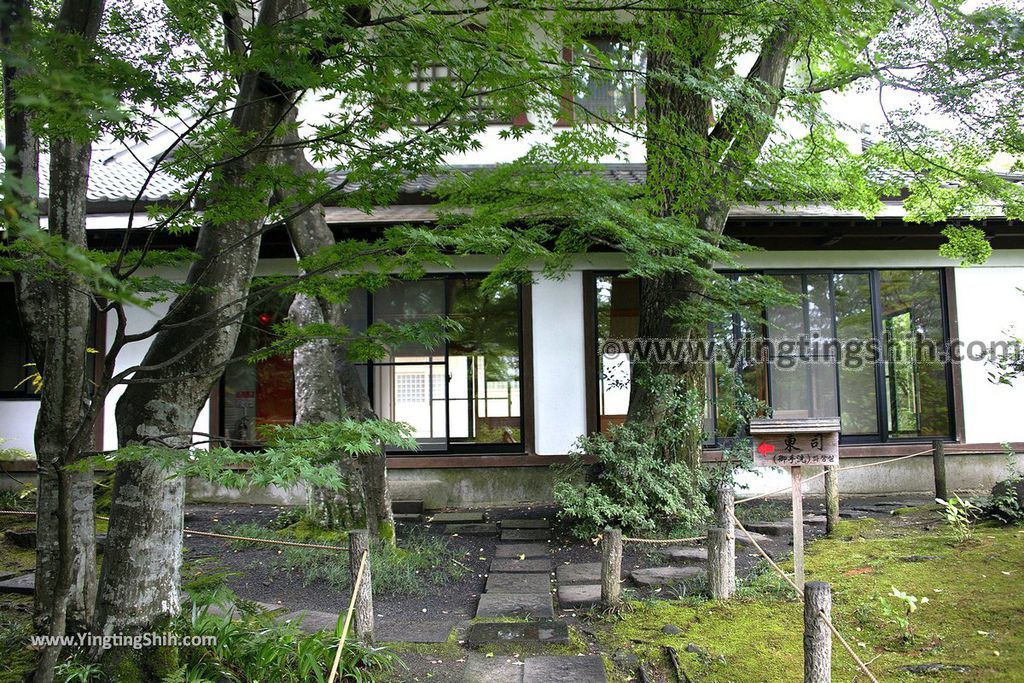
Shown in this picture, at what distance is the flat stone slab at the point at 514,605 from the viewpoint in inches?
194

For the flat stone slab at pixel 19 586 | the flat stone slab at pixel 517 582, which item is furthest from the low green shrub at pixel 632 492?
the flat stone slab at pixel 19 586

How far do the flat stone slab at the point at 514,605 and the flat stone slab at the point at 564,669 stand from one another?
883mm

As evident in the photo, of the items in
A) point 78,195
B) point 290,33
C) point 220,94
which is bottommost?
point 78,195

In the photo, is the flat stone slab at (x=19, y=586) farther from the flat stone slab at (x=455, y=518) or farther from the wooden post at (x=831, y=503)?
the wooden post at (x=831, y=503)

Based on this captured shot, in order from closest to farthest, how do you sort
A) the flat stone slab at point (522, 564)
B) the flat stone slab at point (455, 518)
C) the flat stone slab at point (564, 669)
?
1. the flat stone slab at point (564, 669)
2. the flat stone slab at point (522, 564)
3. the flat stone slab at point (455, 518)

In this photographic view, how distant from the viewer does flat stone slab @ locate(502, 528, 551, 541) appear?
7.33 m

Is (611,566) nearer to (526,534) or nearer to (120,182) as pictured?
(526,534)

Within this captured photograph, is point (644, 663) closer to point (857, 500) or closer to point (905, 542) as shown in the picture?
point (905, 542)

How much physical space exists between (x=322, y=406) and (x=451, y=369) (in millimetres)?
2671

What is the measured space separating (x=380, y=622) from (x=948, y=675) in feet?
11.9

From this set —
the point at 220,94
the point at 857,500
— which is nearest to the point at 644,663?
the point at 220,94

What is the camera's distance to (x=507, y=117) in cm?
383

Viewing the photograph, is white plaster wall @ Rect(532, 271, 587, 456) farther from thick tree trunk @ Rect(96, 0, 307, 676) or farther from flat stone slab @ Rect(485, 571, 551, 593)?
thick tree trunk @ Rect(96, 0, 307, 676)

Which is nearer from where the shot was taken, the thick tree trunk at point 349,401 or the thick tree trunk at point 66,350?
the thick tree trunk at point 66,350
